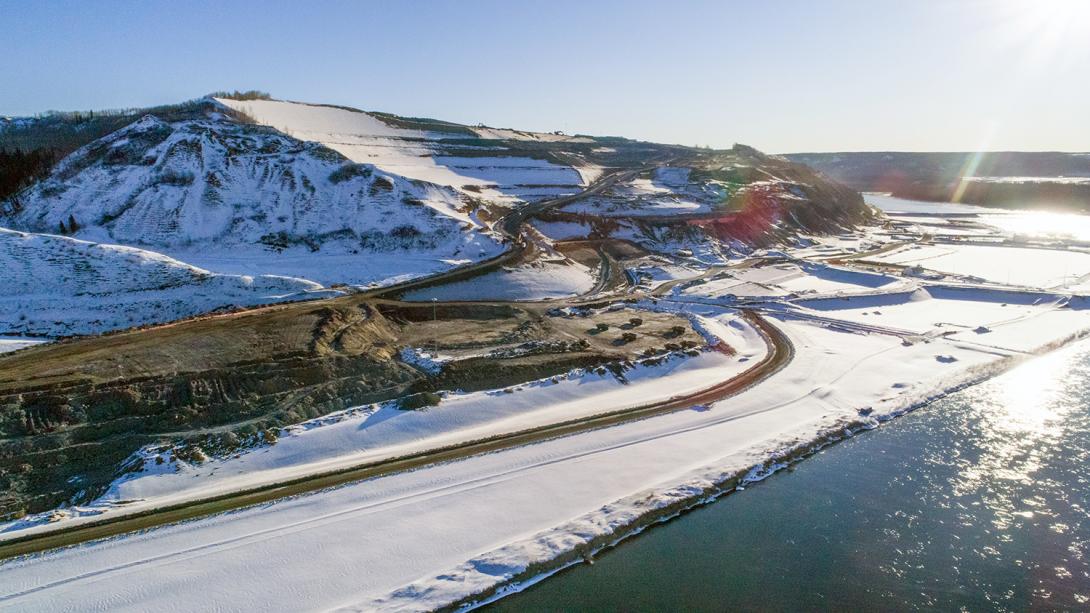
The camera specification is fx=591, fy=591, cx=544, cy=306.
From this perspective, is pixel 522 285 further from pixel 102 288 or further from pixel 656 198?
pixel 656 198

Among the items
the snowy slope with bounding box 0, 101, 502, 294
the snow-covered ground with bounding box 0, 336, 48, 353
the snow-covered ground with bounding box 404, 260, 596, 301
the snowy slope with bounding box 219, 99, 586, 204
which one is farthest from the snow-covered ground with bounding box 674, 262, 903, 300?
the snow-covered ground with bounding box 0, 336, 48, 353

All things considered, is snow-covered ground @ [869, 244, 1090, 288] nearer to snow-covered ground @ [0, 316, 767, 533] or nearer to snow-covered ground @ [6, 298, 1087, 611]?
snow-covered ground @ [0, 316, 767, 533]

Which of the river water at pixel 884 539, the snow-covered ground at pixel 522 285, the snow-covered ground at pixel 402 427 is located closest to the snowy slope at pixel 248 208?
the snow-covered ground at pixel 522 285

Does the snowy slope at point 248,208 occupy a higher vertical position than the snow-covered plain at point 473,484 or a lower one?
higher

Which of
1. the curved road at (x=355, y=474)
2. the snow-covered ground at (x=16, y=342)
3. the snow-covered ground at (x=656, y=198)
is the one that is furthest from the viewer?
the snow-covered ground at (x=656, y=198)

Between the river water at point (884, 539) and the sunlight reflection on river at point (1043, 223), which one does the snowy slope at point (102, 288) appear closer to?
the river water at point (884, 539)

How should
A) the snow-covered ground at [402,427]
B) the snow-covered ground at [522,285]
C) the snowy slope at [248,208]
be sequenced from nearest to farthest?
1. the snow-covered ground at [402,427]
2. the snow-covered ground at [522,285]
3. the snowy slope at [248,208]

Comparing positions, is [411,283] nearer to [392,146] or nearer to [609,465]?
[609,465]
